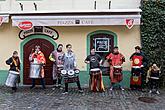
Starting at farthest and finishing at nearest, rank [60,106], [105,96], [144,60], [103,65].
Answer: [103,65], [144,60], [105,96], [60,106]

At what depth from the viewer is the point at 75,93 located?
1145cm

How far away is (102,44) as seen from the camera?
42.1ft

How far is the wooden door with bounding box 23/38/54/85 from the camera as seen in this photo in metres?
13.1

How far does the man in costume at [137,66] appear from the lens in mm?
11773

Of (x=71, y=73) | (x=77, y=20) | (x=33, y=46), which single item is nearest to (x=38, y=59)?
(x=33, y=46)

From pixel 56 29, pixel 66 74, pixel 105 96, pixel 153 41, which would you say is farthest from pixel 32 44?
pixel 153 41

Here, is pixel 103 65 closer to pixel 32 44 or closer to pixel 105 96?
pixel 105 96

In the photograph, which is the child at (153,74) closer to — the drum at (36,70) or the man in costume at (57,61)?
the man in costume at (57,61)

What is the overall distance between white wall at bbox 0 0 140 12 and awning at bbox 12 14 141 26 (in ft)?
2.60

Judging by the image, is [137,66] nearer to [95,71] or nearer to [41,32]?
[95,71]

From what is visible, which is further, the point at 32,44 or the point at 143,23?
the point at 32,44

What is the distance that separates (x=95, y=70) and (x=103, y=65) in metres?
1.40

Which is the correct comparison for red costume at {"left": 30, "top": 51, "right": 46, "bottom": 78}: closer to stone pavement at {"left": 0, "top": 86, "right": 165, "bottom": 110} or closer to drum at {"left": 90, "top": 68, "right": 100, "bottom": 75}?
stone pavement at {"left": 0, "top": 86, "right": 165, "bottom": 110}

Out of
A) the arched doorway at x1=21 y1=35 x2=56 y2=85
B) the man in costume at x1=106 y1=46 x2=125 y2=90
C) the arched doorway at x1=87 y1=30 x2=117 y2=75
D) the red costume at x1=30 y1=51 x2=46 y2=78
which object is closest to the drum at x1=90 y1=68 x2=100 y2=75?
the man in costume at x1=106 y1=46 x2=125 y2=90
